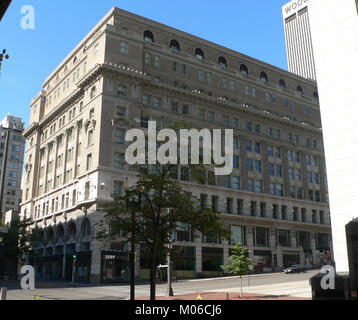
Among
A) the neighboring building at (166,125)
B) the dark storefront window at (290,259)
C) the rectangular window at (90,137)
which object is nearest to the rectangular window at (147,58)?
the neighboring building at (166,125)

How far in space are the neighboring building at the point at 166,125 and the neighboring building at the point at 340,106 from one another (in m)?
31.1

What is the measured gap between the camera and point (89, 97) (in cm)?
A: 6194

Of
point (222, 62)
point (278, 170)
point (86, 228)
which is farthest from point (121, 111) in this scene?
point (278, 170)

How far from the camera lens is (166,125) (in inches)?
2472

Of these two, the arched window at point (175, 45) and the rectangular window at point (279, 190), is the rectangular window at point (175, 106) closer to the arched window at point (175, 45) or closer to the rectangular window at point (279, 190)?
the arched window at point (175, 45)

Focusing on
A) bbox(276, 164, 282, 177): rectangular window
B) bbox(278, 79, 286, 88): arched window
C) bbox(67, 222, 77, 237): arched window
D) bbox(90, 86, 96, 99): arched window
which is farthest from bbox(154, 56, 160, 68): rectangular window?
bbox(278, 79, 286, 88): arched window

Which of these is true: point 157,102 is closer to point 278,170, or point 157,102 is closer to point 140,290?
point 278,170

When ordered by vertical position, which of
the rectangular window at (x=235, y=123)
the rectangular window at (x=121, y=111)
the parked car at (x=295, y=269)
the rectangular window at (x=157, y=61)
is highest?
the rectangular window at (x=157, y=61)

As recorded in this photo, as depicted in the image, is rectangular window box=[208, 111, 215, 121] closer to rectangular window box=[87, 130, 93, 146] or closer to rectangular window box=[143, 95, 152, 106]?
rectangular window box=[143, 95, 152, 106]

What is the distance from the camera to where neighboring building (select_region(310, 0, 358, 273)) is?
26.9 m

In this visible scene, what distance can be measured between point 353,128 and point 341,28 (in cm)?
752

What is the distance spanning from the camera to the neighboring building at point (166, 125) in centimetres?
5741
